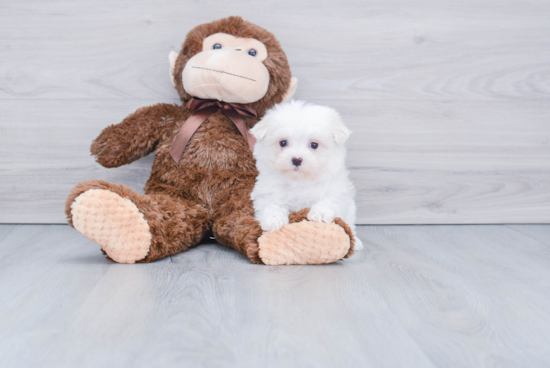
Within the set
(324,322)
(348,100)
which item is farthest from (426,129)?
(324,322)

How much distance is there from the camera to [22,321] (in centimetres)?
75

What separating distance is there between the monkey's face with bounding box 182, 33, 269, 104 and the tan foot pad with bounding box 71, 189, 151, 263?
41 cm

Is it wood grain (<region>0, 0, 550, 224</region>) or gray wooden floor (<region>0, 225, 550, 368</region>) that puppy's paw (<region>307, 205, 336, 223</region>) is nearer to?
gray wooden floor (<region>0, 225, 550, 368</region>)

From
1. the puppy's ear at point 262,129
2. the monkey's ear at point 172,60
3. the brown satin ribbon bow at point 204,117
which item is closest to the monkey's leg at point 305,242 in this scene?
the puppy's ear at point 262,129

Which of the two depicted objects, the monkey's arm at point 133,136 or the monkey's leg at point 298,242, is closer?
the monkey's leg at point 298,242

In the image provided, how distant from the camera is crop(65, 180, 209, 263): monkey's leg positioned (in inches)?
39.1

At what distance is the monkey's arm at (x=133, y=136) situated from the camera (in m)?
1.29

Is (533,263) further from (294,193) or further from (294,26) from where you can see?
(294,26)

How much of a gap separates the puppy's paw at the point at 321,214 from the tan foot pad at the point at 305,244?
0.6 inches

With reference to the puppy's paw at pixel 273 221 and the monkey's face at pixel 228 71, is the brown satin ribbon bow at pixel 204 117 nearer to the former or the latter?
the monkey's face at pixel 228 71

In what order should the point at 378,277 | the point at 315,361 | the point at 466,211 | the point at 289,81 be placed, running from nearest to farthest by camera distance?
the point at 315,361 < the point at 378,277 < the point at 289,81 < the point at 466,211

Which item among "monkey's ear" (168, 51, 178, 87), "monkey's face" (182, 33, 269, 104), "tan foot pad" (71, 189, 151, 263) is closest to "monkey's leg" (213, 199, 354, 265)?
"tan foot pad" (71, 189, 151, 263)

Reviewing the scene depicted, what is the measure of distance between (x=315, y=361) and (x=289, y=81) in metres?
0.92

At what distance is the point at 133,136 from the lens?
132 cm
